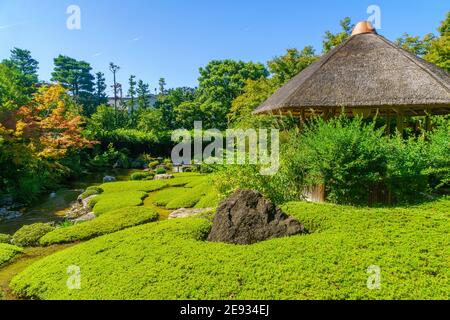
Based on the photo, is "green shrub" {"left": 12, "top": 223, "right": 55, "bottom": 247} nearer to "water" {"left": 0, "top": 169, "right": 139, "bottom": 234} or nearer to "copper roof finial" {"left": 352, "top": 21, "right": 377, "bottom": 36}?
"water" {"left": 0, "top": 169, "right": 139, "bottom": 234}

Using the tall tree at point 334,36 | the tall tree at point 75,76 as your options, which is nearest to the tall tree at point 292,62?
the tall tree at point 334,36

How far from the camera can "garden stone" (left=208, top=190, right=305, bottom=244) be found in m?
6.17

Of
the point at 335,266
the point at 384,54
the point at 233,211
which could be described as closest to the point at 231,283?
the point at 335,266

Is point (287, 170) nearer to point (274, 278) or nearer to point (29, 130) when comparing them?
point (274, 278)

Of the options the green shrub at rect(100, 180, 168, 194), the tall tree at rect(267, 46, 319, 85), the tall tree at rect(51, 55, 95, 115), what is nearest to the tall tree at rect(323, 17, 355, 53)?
the tall tree at rect(267, 46, 319, 85)

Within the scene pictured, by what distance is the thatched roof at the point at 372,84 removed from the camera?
414 inches

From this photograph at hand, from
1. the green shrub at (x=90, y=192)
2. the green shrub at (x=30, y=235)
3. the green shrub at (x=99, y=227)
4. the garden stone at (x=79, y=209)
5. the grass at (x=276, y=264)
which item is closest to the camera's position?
the grass at (x=276, y=264)

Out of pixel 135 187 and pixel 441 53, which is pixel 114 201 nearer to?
pixel 135 187

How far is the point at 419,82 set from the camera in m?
10.8

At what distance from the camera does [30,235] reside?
8445 mm

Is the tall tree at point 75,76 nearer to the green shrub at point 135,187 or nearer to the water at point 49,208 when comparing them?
the water at point 49,208

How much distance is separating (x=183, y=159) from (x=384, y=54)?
66.5 feet

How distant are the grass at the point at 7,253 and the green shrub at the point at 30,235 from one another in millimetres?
635

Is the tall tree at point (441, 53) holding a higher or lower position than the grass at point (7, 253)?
higher
